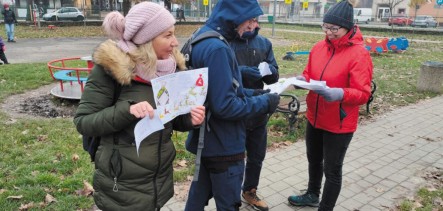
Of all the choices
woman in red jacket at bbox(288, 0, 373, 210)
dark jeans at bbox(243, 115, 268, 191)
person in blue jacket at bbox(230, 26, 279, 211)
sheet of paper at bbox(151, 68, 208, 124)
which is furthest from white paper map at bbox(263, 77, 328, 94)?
sheet of paper at bbox(151, 68, 208, 124)

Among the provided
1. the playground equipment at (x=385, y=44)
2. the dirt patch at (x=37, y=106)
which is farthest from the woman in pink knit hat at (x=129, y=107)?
the playground equipment at (x=385, y=44)

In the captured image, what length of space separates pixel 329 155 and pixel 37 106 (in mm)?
5955

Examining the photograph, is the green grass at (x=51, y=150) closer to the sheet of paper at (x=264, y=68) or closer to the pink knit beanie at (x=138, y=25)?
the sheet of paper at (x=264, y=68)

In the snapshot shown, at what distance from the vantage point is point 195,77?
2.06m

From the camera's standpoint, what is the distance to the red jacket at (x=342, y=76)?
9.11 feet

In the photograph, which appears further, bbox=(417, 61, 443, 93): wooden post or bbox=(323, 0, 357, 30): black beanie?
bbox=(417, 61, 443, 93): wooden post

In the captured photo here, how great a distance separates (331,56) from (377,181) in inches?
80.7

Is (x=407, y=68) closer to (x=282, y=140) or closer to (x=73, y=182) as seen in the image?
(x=282, y=140)

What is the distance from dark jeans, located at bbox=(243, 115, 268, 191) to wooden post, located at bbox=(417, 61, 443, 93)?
21.9 feet

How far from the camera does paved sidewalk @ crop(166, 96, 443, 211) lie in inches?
151

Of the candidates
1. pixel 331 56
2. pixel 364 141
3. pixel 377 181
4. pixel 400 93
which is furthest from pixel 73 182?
pixel 400 93

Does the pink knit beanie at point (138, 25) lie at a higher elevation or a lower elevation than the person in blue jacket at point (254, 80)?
higher

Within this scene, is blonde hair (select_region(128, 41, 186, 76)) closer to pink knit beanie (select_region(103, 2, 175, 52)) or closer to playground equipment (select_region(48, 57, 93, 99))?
pink knit beanie (select_region(103, 2, 175, 52))

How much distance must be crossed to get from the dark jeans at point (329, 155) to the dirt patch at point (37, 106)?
466 cm
